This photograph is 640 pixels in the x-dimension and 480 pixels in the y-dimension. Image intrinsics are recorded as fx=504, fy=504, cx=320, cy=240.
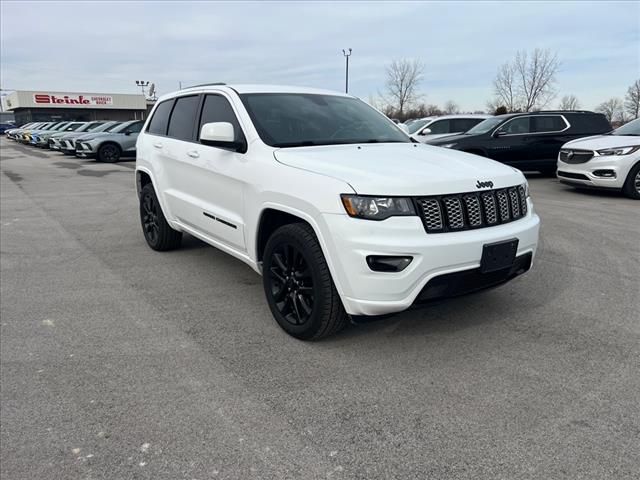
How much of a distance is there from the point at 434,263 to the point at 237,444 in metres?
1.45

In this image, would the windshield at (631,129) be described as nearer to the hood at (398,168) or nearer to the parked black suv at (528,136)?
the parked black suv at (528,136)

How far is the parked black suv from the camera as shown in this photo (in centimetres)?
1169

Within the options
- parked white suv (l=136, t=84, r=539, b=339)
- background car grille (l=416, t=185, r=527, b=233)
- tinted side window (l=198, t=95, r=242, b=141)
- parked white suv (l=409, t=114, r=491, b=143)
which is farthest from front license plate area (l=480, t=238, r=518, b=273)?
parked white suv (l=409, t=114, r=491, b=143)

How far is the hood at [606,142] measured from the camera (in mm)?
9141

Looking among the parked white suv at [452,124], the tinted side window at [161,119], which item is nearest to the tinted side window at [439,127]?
the parked white suv at [452,124]

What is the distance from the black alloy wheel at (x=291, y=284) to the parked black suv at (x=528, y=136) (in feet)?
29.2

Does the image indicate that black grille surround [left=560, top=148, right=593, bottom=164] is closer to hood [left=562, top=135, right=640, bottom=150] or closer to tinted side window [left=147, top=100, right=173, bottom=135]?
hood [left=562, top=135, right=640, bottom=150]

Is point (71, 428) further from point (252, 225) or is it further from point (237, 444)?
point (252, 225)

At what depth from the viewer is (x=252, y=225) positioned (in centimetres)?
376

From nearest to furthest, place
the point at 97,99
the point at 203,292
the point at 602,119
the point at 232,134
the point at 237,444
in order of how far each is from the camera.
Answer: the point at 237,444, the point at 232,134, the point at 203,292, the point at 602,119, the point at 97,99

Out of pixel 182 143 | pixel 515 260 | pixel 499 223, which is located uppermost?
pixel 182 143

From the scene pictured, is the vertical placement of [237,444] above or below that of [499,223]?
below

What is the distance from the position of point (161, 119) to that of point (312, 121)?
2242 mm

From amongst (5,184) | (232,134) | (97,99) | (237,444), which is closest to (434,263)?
(237,444)
